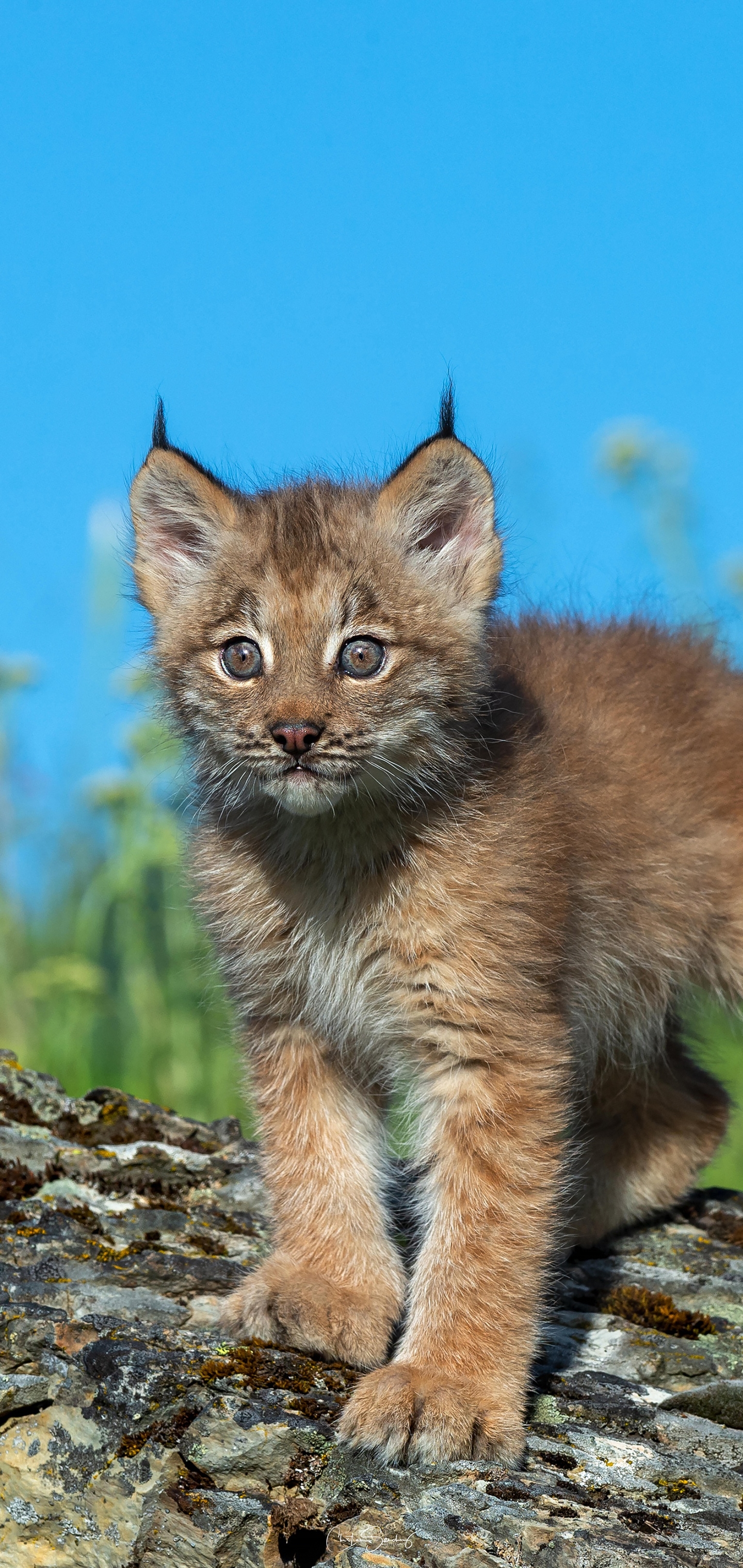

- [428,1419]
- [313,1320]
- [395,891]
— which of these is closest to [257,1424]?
[428,1419]

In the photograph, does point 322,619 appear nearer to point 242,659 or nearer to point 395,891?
point 242,659

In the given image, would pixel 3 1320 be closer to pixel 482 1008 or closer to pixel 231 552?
pixel 482 1008

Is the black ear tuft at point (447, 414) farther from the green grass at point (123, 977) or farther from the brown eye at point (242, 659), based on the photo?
the green grass at point (123, 977)

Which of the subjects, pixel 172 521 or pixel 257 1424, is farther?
pixel 172 521

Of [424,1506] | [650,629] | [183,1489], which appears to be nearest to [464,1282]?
[424,1506]

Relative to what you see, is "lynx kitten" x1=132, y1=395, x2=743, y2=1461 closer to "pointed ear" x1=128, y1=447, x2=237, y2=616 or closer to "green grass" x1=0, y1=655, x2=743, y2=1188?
Result: "pointed ear" x1=128, y1=447, x2=237, y2=616
